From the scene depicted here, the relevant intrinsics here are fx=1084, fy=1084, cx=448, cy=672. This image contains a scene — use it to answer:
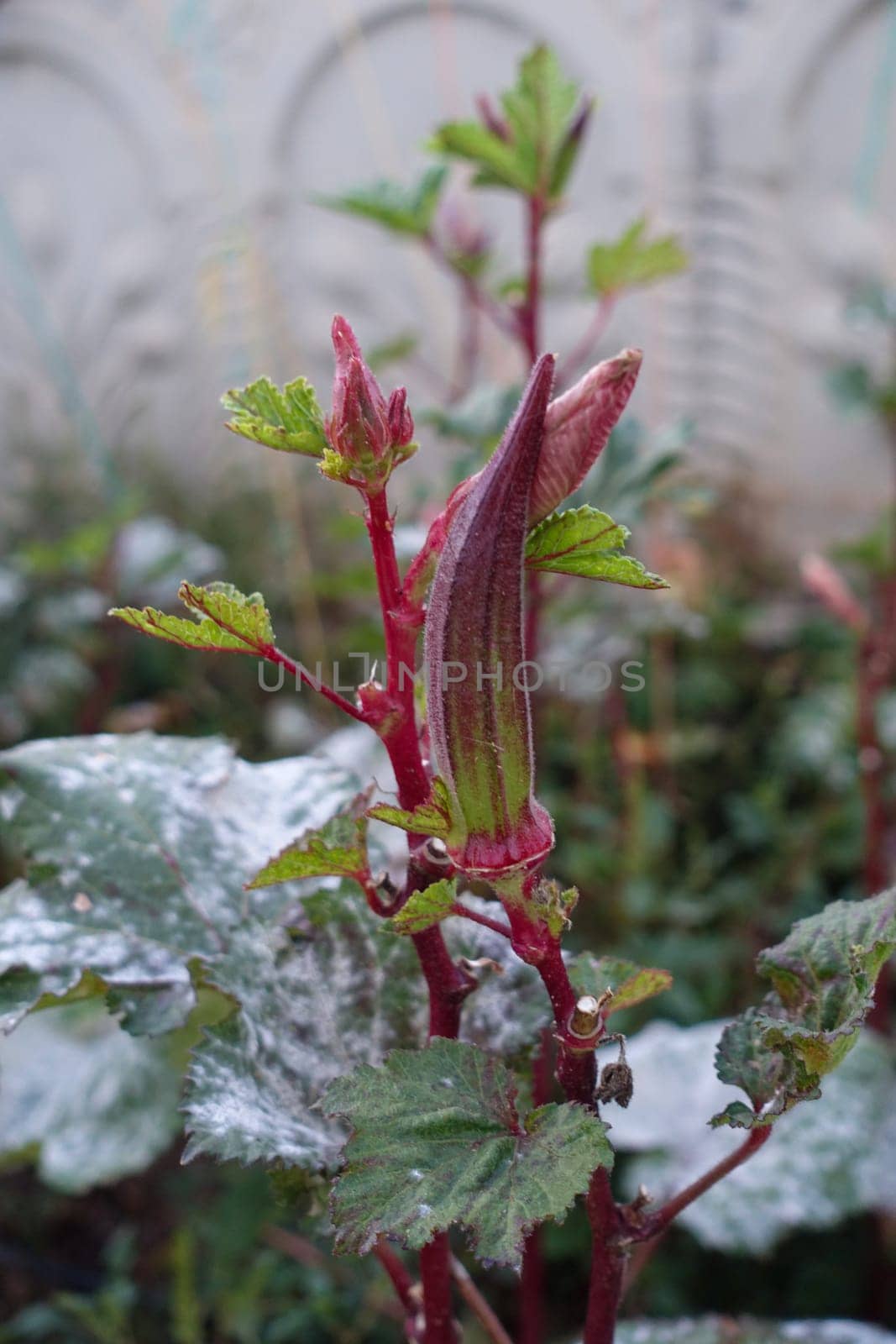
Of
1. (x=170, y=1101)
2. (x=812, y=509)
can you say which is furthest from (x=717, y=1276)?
(x=812, y=509)

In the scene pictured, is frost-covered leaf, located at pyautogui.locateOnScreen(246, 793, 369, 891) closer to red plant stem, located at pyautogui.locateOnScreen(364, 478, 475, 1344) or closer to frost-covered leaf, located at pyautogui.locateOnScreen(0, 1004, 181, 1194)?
red plant stem, located at pyautogui.locateOnScreen(364, 478, 475, 1344)

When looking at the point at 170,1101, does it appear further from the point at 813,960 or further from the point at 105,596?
the point at 105,596

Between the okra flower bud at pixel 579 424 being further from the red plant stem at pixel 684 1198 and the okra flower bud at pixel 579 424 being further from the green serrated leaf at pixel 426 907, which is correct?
the red plant stem at pixel 684 1198

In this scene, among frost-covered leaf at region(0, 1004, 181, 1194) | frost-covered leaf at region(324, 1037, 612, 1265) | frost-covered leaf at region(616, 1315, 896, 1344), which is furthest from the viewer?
frost-covered leaf at region(0, 1004, 181, 1194)

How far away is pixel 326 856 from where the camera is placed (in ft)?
1.24

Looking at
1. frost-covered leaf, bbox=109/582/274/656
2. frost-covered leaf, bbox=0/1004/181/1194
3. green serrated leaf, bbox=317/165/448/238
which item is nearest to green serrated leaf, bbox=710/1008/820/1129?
frost-covered leaf, bbox=109/582/274/656

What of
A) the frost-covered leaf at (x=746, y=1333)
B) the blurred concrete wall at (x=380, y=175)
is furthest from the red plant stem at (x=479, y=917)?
the blurred concrete wall at (x=380, y=175)

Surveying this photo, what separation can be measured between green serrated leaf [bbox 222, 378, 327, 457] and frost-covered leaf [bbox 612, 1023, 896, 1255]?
60cm

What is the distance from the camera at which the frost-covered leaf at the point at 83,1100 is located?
34.3 inches

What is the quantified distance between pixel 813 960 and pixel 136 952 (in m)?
0.31

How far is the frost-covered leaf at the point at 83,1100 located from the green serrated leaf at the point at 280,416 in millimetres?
681

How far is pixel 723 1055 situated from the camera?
0.41 metres

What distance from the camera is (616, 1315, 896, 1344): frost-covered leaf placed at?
59 centimetres

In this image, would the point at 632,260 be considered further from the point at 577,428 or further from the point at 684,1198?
the point at 684,1198
